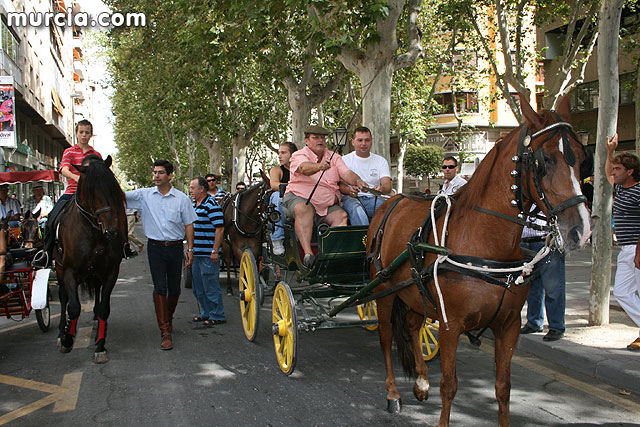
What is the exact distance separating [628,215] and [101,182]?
552 cm

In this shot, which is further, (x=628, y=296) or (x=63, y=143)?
(x=63, y=143)

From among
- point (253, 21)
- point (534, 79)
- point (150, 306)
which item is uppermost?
point (534, 79)

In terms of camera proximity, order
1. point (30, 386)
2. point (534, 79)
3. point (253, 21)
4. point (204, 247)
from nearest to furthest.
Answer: point (30, 386) → point (204, 247) → point (253, 21) → point (534, 79)

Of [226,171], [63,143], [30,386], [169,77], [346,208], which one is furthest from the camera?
[63,143]

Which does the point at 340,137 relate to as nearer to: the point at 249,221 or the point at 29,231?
the point at 249,221

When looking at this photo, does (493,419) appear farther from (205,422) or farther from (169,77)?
(169,77)

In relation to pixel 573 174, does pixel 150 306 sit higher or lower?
lower

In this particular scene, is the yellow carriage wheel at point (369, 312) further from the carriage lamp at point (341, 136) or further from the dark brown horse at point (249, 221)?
the dark brown horse at point (249, 221)

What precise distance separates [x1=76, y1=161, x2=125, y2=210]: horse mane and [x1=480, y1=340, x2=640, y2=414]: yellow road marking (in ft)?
15.3

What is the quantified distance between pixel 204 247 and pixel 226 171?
36.4 meters

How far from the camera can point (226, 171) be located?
44000 mm

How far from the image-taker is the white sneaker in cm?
688

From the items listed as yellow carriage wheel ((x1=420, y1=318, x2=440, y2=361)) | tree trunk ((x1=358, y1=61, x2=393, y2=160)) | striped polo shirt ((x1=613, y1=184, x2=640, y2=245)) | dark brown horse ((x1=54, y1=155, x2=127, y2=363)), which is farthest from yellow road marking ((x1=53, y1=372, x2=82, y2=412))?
tree trunk ((x1=358, y1=61, x2=393, y2=160))

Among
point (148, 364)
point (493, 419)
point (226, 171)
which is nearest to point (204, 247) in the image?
point (148, 364)
